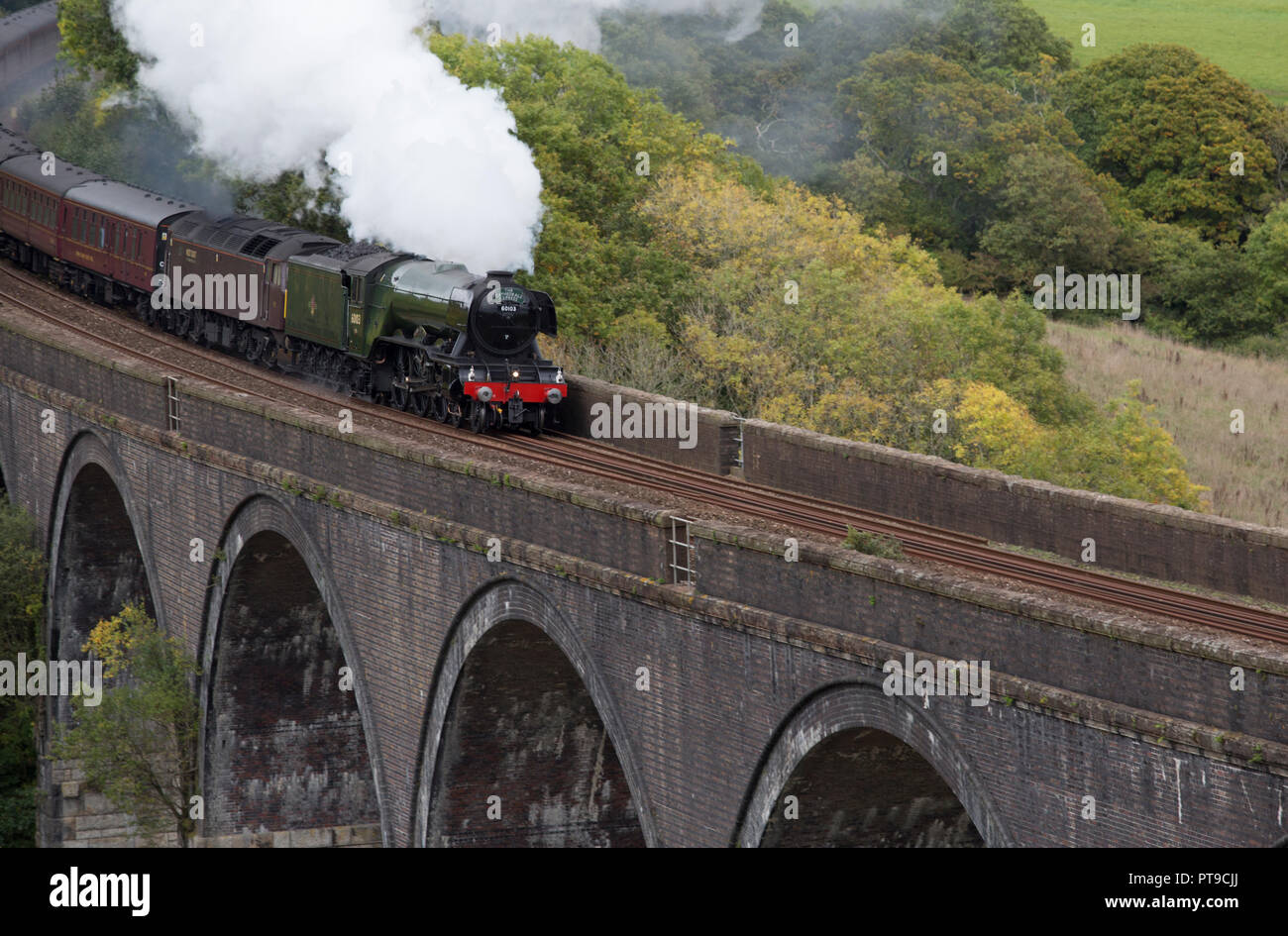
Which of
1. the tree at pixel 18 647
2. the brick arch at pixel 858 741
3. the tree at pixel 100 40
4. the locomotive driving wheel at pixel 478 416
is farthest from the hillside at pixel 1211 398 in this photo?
the tree at pixel 100 40

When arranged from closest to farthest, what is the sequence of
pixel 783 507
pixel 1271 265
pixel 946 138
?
pixel 783 507 → pixel 1271 265 → pixel 946 138

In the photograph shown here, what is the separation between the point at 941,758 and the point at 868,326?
2218cm

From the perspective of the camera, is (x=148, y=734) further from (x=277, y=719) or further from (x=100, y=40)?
(x=100, y=40)

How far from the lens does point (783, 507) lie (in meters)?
19.9

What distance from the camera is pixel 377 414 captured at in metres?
25.7

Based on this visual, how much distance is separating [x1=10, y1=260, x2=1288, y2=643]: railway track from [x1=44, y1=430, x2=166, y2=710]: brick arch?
6.45 ft

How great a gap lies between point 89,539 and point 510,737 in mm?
11450

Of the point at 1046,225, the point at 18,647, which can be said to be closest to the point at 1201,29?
the point at 1046,225

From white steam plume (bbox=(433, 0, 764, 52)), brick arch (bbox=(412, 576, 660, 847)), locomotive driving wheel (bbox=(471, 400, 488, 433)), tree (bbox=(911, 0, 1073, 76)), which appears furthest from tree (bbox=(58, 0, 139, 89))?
tree (bbox=(911, 0, 1073, 76))

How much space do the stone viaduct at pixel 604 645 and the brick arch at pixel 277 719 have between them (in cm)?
4

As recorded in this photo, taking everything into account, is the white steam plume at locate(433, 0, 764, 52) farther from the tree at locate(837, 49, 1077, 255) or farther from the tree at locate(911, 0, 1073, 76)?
the tree at locate(911, 0, 1073, 76)

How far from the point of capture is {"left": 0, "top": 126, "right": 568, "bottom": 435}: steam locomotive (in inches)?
967

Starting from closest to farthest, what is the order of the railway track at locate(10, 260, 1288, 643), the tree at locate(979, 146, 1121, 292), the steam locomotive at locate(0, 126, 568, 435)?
the railway track at locate(10, 260, 1288, 643) → the steam locomotive at locate(0, 126, 568, 435) → the tree at locate(979, 146, 1121, 292)

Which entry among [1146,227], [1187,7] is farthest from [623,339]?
[1187,7]
